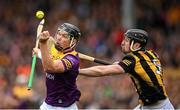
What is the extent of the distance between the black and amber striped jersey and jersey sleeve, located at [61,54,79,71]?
0.66 meters

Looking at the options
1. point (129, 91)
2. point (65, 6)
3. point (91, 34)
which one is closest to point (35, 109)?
point (129, 91)

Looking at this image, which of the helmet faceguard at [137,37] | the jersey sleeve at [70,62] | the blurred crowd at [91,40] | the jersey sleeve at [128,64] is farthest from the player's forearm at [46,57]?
the blurred crowd at [91,40]

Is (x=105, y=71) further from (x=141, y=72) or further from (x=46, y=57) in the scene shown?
(x=46, y=57)

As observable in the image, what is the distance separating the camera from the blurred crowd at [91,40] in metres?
17.0

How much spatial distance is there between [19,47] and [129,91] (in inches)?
186

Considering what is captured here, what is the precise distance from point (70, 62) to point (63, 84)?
1.17 feet

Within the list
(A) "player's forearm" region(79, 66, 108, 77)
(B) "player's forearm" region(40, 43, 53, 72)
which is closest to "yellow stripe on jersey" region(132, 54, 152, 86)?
(A) "player's forearm" region(79, 66, 108, 77)

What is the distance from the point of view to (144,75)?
11.2 m

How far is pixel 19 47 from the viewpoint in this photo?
2062 centimetres

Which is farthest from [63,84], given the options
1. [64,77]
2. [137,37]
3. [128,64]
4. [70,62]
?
[137,37]

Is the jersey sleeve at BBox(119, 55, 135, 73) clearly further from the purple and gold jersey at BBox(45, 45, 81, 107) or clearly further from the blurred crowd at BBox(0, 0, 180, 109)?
the blurred crowd at BBox(0, 0, 180, 109)

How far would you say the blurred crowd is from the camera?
1702 centimetres

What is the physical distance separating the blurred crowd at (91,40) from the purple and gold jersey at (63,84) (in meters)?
5.24

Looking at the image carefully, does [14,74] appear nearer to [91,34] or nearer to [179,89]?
[91,34]
